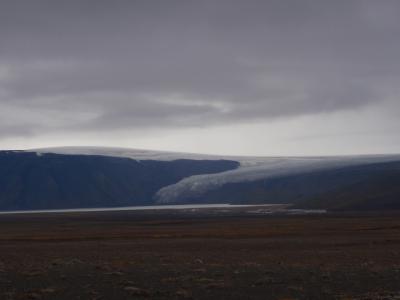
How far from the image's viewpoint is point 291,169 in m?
184

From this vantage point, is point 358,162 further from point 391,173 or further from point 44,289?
point 44,289

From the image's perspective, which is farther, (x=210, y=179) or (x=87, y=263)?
(x=210, y=179)

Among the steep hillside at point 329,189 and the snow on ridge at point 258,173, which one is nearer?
the steep hillside at point 329,189

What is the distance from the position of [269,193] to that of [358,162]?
25271mm

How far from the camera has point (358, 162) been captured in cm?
18450

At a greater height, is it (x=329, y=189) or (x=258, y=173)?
(x=258, y=173)

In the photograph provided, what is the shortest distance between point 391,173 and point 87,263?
119921 millimetres

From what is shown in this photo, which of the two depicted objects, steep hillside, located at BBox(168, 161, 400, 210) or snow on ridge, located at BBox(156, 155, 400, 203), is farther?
snow on ridge, located at BBox(156, 155, 400, 203)

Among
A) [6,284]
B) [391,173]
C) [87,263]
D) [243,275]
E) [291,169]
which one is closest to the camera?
[6,284]

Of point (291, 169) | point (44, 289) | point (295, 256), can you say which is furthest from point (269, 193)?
point (44, 289)

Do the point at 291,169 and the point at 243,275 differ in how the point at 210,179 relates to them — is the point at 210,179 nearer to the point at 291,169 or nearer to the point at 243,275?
the point at 291,169

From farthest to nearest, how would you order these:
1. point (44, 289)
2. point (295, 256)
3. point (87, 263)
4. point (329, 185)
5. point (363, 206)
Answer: point (329, 185) < point (363, 206) < point (295, 256) < point (87, 263) < point (44, 289)

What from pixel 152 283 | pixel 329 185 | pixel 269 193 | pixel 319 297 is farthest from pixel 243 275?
pixel 269 193

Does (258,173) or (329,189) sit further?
(258,173)
